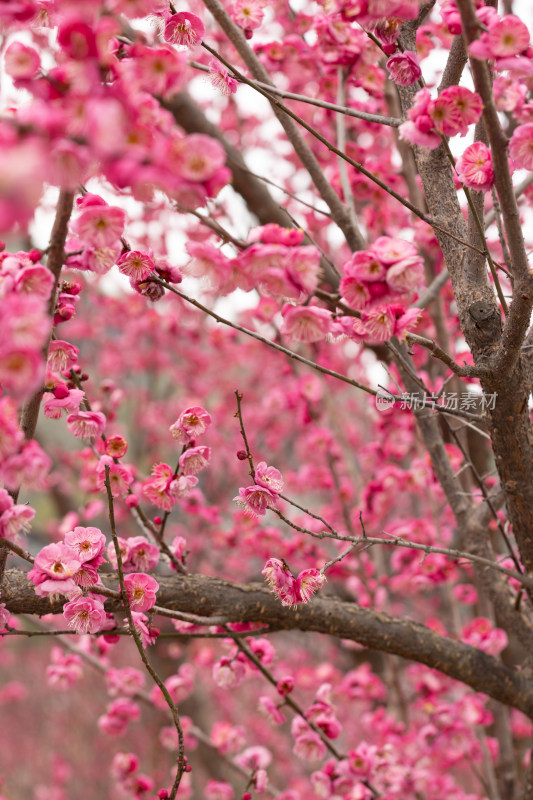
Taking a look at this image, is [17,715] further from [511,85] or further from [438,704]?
[511,85]

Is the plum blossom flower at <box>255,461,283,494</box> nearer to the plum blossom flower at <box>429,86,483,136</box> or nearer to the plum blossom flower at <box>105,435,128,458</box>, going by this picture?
the plum blossom flower at <box>105,435,128,458</box>

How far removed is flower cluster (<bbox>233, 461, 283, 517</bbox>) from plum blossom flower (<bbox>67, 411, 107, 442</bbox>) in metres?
0.40

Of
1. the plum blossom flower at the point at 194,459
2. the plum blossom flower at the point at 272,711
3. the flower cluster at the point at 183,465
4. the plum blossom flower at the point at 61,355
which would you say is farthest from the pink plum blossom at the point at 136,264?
the plum blossom flower at the point at 272,711

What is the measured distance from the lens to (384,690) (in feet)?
14.5

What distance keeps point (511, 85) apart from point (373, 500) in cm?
244

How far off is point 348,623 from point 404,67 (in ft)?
5.05

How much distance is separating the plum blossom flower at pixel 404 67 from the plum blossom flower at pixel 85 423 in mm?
1092

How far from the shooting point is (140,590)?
1488 mm

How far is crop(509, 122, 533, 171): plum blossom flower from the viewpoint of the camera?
1227 millimetres

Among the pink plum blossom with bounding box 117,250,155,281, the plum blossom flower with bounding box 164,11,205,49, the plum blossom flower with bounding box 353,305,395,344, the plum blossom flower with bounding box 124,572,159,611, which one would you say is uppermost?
the plum blossom flower with bounding box 164,11,205,49

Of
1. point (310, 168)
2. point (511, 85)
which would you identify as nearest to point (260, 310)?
point (310, 168)

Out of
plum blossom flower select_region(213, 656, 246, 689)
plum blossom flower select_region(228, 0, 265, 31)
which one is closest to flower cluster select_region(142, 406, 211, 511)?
plum blossom flower select_region(213, 656, 246, 689)

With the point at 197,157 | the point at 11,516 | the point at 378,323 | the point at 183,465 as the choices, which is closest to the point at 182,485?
the point at 183,465

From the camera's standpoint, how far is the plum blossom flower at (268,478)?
1.43m
